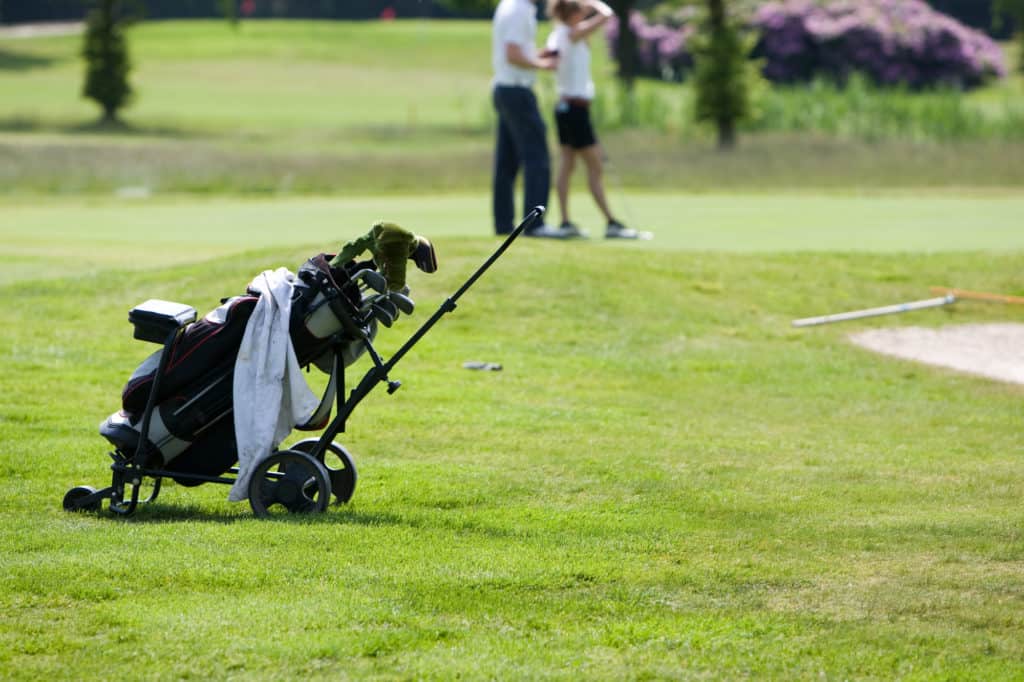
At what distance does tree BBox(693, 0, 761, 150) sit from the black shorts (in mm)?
16741

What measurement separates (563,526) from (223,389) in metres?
1.42

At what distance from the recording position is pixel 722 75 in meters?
31.4

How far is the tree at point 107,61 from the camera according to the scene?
4325cm

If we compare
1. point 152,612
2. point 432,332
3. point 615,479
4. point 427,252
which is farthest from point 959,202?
point 152,612

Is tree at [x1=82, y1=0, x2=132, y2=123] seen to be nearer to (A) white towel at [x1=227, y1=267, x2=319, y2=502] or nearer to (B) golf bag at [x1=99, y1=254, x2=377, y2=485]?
(B) golf bag at [x1=99, y1=254, x2=377, y2=485]

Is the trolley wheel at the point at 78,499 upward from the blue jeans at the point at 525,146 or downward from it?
downward

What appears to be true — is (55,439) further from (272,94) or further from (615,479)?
(272,94)

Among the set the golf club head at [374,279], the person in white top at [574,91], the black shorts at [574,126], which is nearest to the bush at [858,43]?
the person in white top at [574,91]

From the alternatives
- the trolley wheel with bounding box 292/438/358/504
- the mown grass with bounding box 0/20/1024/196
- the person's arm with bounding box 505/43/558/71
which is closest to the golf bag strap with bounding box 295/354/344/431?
the trolley wheel with bounding box 292/438/358/504

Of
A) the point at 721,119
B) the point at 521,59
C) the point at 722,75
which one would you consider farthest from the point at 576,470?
the point at 721,119

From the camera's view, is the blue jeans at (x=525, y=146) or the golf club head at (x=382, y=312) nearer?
the golf club head at (x=382, y=312)

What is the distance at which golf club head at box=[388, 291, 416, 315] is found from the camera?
5.88 meters

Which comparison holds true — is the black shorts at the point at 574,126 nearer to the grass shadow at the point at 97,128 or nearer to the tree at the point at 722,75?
the tree at the point at 722,75

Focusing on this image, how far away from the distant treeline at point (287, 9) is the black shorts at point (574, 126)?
193ft
